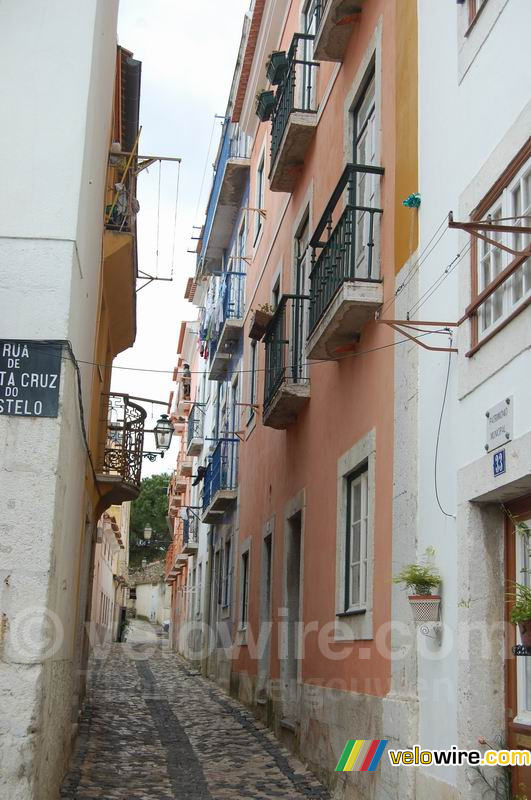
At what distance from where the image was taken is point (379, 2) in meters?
9.45

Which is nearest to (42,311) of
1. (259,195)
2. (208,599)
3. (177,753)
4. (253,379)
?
(177,753)

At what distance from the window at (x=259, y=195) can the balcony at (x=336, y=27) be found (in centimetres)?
730

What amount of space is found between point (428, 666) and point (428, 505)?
108 cm

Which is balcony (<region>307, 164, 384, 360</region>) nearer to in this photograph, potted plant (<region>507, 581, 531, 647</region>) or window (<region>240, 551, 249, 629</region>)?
potted plant (<region>507, 581, 531, 647</region>)

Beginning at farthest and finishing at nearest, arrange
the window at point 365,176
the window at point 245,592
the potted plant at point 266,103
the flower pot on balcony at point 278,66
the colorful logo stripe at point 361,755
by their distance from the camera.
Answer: the window at point 245,592 → the potted plant at point 266,103 → the flower pot on balcony at point 278,66 → the window at point 365,176 → the colorful logo stripe at point 361,755

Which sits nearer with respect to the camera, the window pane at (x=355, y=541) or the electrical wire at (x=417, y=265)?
the electrical wire at (x=417, y=265)

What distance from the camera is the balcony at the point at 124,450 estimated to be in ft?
50.8

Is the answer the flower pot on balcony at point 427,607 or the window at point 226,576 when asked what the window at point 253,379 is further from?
the flower pot on balcony at point 427,607

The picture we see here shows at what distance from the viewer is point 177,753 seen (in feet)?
38.4

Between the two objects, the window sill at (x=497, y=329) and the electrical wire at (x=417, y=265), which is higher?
the electrical wire at (x=417, y=265)

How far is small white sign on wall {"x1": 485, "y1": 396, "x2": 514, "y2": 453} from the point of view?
572 cm

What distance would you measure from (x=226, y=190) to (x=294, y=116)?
29.6ft

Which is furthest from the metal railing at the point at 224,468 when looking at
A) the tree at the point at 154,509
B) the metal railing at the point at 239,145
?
the tree at the point at 154,509

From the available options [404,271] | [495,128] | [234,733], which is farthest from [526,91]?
[234,733]
